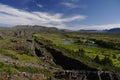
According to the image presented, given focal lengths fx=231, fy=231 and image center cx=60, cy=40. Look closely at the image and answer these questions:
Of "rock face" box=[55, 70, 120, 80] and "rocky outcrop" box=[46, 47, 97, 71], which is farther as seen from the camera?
"rocky outcrop" box=[46, 47, 97, 71]

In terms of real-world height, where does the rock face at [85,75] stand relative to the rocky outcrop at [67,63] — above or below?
above

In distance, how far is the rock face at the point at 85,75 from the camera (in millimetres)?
63716

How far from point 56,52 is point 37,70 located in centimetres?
5697

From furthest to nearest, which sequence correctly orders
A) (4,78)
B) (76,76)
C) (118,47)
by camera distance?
(118,47) → (76,76) → (4,78)

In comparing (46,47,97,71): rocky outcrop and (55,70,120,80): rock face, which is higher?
(55,70,120,80): rock face

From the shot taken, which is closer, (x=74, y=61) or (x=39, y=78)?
(x=39, y=78)

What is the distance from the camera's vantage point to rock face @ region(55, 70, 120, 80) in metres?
63.7

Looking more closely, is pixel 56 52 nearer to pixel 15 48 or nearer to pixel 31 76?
pixel 15 48

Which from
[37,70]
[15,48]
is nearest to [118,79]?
[37,70]

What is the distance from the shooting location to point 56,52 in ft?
422

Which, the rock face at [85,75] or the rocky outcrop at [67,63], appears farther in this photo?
the rocky outcrop at [67,63]

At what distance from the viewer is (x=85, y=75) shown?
65.9 metres

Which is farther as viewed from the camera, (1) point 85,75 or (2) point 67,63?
(2) point 67,63

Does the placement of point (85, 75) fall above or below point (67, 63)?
above
